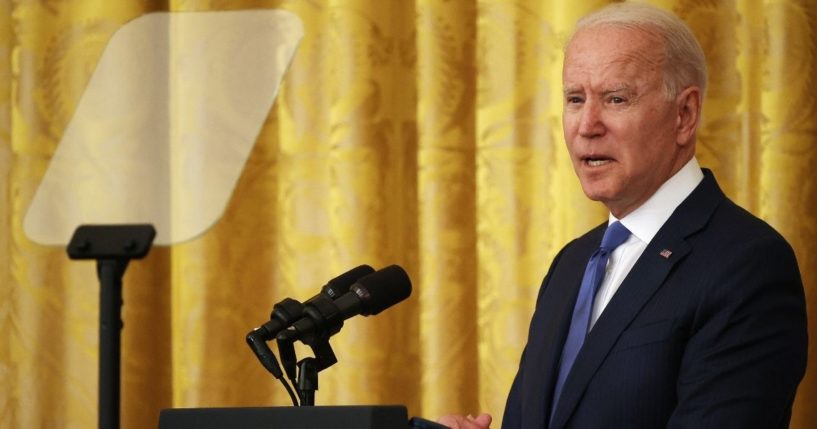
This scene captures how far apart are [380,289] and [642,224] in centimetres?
54

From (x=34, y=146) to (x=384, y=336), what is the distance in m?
1.10

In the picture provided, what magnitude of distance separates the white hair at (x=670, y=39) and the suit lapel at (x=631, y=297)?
0.24 meters

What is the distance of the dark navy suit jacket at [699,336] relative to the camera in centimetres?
181

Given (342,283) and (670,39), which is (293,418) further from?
(670,39)

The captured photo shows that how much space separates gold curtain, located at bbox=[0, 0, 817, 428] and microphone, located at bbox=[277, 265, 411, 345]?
1.14 m

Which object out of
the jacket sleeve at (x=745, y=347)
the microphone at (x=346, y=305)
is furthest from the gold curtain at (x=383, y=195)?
the microphone at (x=346, y=305)

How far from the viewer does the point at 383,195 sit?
3041 mm

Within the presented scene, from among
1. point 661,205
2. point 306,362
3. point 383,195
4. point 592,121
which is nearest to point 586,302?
point 661,205

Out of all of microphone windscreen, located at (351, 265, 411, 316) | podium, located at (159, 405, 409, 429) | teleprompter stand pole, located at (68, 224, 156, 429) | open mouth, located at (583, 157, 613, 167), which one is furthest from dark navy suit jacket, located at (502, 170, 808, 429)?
teleprompter stand pole, located at (68, 224, 156, 429)

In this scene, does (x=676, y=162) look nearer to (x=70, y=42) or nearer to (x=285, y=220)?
(x=285, y=220)

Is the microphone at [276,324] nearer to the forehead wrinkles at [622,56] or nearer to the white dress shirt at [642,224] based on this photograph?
the white dress shirt at [642,224]

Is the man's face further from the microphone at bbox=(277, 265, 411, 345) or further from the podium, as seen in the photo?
the podium

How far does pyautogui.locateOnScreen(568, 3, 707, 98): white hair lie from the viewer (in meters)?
2.07

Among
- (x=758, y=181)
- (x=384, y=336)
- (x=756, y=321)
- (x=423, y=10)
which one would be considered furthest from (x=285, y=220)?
(x=756, y=321)
